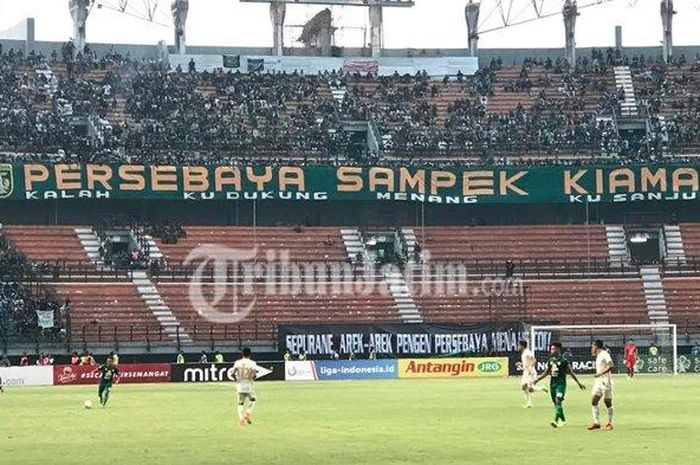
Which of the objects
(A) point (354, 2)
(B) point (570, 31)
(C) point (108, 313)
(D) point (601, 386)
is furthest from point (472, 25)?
(D) point (601, 386)

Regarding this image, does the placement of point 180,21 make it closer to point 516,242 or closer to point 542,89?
point 542,89

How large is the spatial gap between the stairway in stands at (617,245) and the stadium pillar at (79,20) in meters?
37.5

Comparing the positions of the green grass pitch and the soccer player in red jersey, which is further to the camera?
the soccer player in red jersey

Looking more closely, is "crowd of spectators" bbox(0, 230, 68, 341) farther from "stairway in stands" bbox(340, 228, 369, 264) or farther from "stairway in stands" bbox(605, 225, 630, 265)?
"stairway in stands" bbox(605, 225, 630, 265)

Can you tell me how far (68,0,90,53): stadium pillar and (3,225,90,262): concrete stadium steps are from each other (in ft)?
65.1

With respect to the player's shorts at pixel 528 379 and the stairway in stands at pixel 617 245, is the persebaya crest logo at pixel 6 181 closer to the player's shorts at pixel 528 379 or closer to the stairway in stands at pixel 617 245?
the stairway in stands at pixel 617 245

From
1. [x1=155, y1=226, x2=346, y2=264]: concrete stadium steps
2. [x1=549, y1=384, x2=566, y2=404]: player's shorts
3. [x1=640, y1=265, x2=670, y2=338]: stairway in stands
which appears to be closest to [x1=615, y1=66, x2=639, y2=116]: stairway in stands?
[x1=640, y1=265, x2=670, y2=338]: stairway in stands

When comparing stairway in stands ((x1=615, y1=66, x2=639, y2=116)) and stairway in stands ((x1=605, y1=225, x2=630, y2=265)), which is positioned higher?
stairway in stands ((x1=615, y1=66, x2=639, y2=116))

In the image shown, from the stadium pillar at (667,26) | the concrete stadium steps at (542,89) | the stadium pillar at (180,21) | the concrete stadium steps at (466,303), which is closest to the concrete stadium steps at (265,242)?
the concrete stadium steps at (466,303)

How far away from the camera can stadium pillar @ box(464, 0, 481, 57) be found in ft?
347

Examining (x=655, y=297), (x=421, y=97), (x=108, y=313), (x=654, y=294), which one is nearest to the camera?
(x=108, y=313)

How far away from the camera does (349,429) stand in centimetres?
3397

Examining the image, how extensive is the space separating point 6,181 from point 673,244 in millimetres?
39353

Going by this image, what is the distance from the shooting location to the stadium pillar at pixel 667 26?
10500cm
